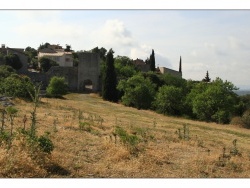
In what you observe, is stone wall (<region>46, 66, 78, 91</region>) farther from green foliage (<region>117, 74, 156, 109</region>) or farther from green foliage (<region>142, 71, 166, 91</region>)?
green foliage (<region>117, 74, 156, 109</region>)

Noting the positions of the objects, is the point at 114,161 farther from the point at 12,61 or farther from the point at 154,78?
the point at 12,61

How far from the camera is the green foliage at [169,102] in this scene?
42781 millimetres

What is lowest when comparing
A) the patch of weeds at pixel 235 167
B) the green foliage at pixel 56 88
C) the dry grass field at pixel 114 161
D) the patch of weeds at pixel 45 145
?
the patch of weeds at pixel 235 167

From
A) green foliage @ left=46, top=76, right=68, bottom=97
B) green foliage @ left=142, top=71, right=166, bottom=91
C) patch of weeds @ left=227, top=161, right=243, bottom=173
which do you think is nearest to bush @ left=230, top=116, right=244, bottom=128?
green foliage @ left=142, top=71, right=166, bottom=91

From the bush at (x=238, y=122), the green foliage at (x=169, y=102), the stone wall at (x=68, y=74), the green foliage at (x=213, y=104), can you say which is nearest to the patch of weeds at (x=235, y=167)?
the bush at (x=238, y=122)

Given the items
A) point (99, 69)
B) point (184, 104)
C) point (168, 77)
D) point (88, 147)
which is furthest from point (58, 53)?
point (88, 147)

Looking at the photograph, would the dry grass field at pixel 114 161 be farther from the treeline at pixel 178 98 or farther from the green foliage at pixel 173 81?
the green foliage at pixel 173 81

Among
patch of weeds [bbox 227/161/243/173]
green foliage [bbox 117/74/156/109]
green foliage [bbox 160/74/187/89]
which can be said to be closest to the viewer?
patch of weeds [bbox 227/161/243/173]

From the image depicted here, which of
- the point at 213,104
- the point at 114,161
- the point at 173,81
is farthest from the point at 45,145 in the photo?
the point at 173,81

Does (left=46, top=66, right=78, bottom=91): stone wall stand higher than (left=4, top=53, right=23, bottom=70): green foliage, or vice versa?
(left=4, top=53, right=23, bottom=70): green foliage

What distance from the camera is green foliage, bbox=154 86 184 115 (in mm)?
42781

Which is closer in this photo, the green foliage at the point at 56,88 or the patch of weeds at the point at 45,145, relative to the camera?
the patch of weeds at the point at 45,145

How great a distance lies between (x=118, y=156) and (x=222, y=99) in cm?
3370
